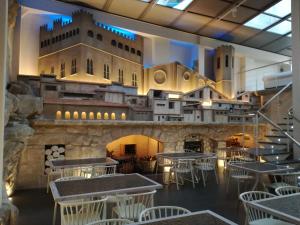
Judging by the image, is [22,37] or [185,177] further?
[22,37]

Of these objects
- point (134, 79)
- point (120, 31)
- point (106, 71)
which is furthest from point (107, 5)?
point (134, 79)

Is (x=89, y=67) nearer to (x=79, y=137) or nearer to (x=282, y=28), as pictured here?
(x=79, y=137)

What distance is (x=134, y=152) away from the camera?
950 centimetres

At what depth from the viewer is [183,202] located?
4684 mm

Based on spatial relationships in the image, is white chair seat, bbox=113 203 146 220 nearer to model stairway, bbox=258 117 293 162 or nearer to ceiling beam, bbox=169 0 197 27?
model stairway, bbox=258 117 293 162

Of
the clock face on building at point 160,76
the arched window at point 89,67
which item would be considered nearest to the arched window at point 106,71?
the arched window at point 89,67

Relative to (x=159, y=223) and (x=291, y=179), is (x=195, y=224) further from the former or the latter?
(x=291, y=179)

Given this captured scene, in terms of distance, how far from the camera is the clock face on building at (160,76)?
31.2 feet

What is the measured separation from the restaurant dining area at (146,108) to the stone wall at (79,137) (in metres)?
0.03

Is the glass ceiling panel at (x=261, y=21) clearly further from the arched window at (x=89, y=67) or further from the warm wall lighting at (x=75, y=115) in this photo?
the warm wall lighting at (x=75, y=115)

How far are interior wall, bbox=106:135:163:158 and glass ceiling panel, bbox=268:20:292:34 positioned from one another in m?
7.00

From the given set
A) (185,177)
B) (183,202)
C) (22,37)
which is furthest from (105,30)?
(183,202)

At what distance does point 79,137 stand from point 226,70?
302 inches

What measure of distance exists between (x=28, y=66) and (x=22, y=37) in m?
0.97
